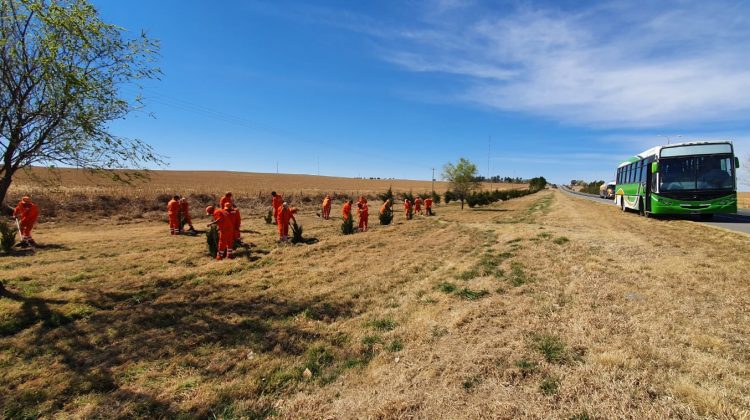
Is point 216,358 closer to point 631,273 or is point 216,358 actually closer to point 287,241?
point 631,273

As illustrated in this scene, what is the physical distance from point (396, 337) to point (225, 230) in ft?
25.5

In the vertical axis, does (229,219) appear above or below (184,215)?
above

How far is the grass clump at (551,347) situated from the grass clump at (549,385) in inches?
14.4

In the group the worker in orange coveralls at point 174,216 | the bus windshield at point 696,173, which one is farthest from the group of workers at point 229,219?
the bus windshield at point 696,173

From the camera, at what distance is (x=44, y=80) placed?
621 centimetres

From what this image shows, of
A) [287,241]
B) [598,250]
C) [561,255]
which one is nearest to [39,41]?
[287,241]

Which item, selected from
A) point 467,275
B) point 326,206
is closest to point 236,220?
point 467,275

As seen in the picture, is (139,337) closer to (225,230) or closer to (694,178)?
(225,230)

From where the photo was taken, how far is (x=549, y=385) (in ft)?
10.7

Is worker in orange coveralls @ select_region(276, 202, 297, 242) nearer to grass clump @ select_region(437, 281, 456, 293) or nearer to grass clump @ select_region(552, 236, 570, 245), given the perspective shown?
grass clump @ select_region(437, 281, 456, 293)

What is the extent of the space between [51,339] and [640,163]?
74.1 feet

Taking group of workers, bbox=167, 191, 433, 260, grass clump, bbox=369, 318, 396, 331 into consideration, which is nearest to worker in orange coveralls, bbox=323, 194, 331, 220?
A: group of workers, bbox=167, 191, 433, 260

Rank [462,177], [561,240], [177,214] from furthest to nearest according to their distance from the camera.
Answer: [462,177], [177,214], [561,240]

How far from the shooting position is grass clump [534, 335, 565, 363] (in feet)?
12.2
